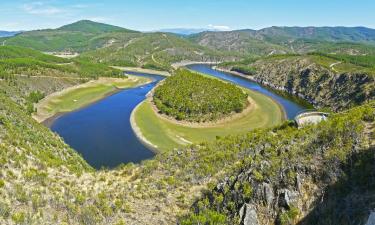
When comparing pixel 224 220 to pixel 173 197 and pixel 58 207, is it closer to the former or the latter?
pixel 173 197

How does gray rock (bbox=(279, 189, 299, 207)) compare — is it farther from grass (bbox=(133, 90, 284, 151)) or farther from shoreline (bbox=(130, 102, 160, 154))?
grass (bbox=(133, 90, 284, 151))

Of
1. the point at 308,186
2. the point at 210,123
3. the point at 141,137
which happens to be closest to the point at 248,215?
the point at 308,186

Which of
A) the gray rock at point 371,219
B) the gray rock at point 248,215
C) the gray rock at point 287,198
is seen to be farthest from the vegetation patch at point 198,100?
the gray rock at point 371,219

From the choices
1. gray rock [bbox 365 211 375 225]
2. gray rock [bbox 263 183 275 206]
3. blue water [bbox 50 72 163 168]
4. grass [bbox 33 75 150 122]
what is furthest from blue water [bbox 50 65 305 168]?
gray rock [bbox 365 211 375 225]

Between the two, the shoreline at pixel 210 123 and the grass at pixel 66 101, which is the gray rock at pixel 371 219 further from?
the grass at pixel 66 101

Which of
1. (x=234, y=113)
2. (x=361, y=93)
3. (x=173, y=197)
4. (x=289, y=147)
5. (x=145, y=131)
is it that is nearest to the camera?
(x=289, y=147)

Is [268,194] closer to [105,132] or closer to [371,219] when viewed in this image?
[371,219]

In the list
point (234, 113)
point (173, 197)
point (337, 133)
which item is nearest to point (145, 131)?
point (234, 113)
